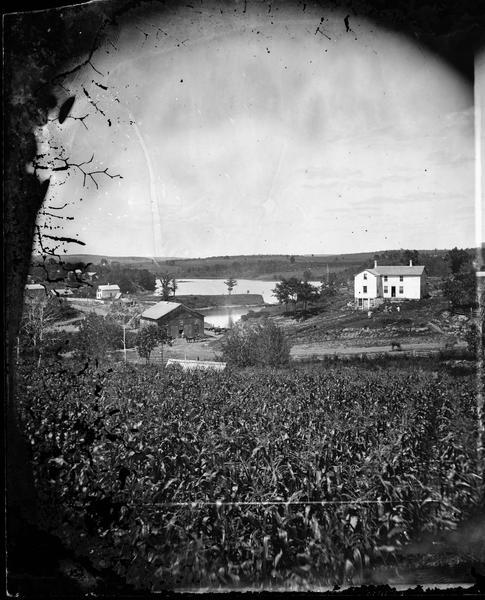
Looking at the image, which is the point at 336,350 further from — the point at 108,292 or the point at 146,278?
the point at 108,292

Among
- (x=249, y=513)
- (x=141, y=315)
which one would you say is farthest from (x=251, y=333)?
(x=249, y=513)

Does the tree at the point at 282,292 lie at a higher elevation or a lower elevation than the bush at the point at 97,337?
higher

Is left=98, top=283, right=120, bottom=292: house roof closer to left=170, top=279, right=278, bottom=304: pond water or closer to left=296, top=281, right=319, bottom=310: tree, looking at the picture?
left=170, top=279, right=278, bottom=304: pond water

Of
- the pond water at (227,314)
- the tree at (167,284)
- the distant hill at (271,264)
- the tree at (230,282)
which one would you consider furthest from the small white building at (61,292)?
the tree at (230,282)

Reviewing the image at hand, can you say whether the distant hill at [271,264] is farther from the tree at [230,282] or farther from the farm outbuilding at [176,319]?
the farm outbuilding at [176,319]

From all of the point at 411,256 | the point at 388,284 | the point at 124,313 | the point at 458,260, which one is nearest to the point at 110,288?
the point at 124,313

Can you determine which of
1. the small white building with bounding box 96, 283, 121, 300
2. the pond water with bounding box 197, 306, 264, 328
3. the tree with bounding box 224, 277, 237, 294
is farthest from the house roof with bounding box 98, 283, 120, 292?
the tree with bounding box 224, 277, 237, 294
